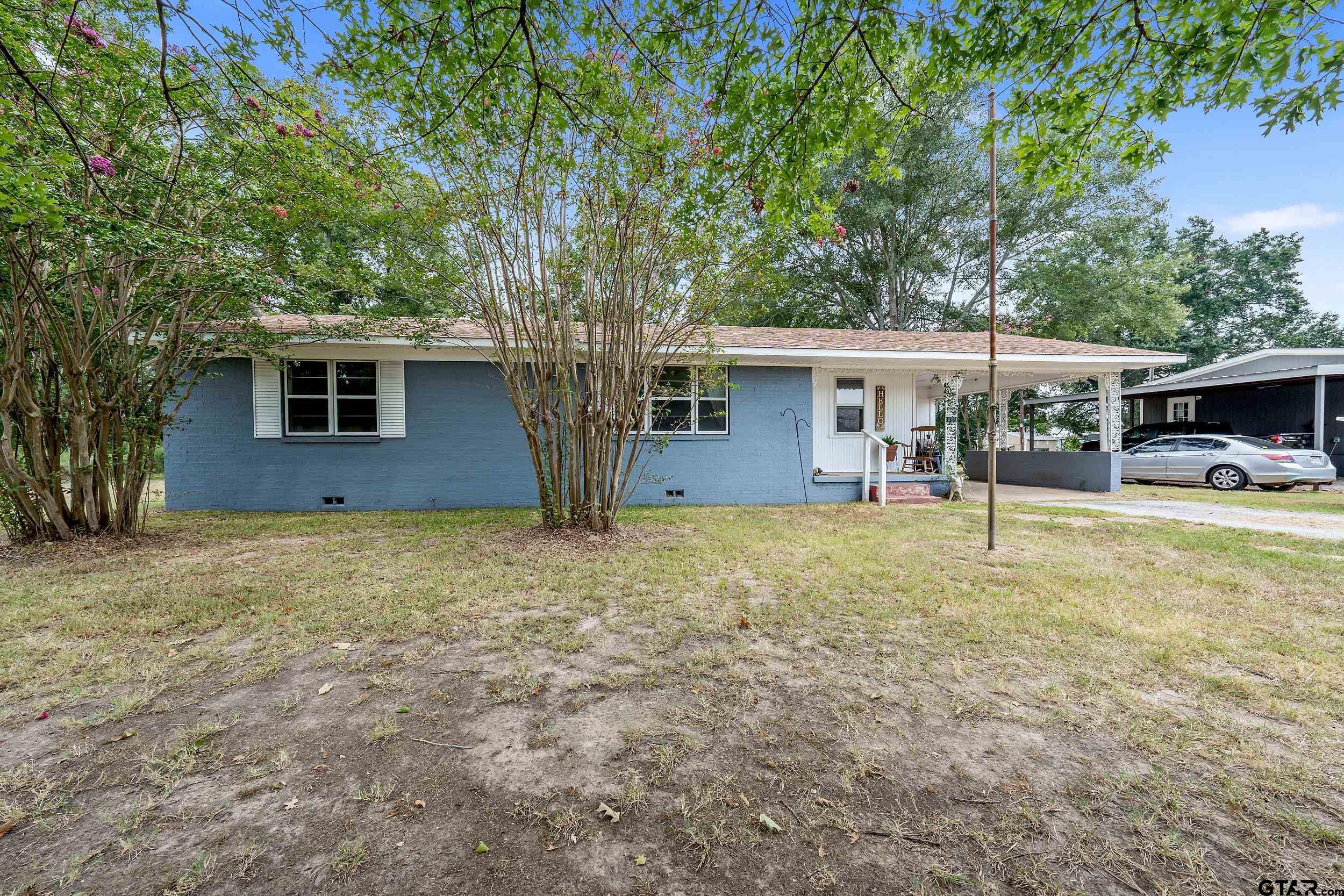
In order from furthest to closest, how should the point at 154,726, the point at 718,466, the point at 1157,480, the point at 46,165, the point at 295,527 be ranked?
1. the point at 1157,480
2. the point at 718,466
3. the point at 295,527
4. the point at 46,165
5. the point at 154,726

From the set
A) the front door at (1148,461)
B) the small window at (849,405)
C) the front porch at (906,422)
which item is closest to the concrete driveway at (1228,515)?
the front porch at (906,422)

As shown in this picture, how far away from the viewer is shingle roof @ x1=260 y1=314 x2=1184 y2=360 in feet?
23.7

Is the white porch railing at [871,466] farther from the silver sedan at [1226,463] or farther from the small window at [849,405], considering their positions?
the silver sedan at [1226,463]

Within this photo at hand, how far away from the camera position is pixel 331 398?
834 cm

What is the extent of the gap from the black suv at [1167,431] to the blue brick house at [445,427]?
4.81 metres

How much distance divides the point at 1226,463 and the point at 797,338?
30.5 feet

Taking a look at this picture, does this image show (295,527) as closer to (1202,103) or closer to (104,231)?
(104,231)

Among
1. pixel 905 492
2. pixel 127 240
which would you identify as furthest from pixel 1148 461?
pixel 127 240

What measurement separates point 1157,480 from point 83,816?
16441 millimetres

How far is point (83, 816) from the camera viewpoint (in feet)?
5.62

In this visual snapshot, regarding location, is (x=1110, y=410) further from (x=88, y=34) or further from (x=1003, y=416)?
(x=88, y=34)

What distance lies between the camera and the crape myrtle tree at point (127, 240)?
385 cm

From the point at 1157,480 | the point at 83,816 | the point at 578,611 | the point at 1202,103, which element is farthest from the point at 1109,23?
the point at 1157,480

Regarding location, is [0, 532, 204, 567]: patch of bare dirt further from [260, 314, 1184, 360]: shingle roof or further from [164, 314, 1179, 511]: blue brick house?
[260, 314, 1184, 360]: shingle roof
